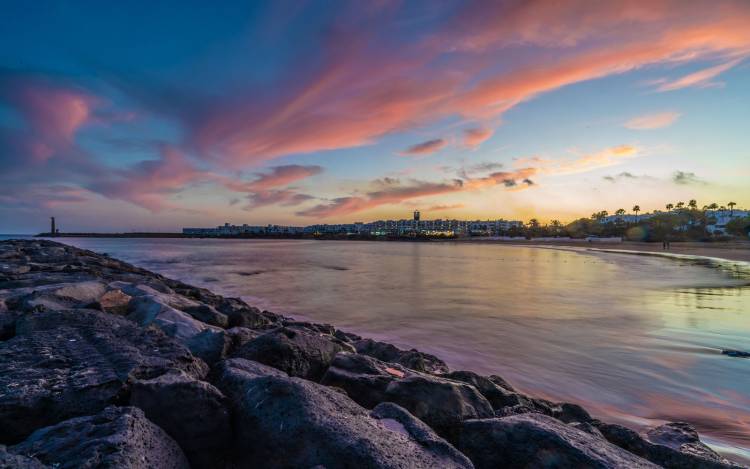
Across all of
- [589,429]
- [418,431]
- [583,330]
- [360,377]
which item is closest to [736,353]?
[583,330]

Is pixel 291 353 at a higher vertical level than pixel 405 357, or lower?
higher

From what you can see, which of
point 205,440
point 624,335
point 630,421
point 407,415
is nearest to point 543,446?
point 407,415

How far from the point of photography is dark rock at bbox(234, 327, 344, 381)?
3.17 metres

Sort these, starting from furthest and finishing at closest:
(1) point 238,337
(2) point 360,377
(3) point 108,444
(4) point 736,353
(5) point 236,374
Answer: (4) point 736,353 < (1) point 238,337 < (2) point 360,377 < (5) point 236,374 < (3) point 108,444

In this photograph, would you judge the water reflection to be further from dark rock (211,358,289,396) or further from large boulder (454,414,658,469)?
dark rock (211,358,289,396)

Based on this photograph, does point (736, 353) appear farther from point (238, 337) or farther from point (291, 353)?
point (238, 337)

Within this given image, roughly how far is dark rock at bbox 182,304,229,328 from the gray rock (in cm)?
305

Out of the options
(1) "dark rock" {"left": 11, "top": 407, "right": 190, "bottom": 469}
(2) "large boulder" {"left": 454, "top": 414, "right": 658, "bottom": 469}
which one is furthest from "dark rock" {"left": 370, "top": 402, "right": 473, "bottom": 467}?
(1) "dark rock" {"left": 11, "top": 407, "right": 190, "bottom": 469}

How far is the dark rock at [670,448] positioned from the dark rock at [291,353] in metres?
2.37

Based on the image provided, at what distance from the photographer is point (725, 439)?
3.55 meters

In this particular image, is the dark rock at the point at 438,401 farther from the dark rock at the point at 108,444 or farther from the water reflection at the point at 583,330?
the water reflection at the point at 583,330

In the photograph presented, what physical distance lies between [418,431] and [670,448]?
75.6 inches

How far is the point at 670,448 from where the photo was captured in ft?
8.50

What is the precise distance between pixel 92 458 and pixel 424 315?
27.7 feet
